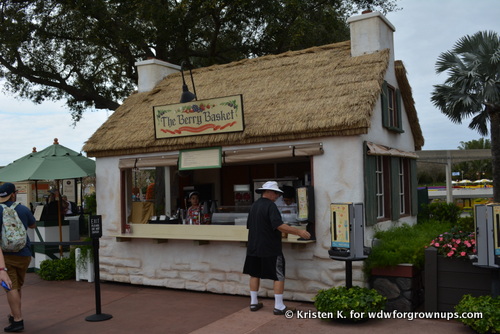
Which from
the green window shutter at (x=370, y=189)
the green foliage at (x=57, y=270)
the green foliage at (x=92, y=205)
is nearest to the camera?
the green window shutter at (x=370, y=189)

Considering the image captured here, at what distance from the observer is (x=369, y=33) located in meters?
9.13

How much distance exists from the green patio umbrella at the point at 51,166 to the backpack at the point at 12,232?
3145 millimetres

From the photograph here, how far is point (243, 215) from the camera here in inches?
351

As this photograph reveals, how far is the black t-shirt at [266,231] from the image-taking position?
22.7ft

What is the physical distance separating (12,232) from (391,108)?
666 centimetres

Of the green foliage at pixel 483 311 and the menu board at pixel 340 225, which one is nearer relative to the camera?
the green foliage at pixel 483 311

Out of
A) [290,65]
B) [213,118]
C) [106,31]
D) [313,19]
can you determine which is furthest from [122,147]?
[313,19]

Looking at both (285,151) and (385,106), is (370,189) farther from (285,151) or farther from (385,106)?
(385,106)

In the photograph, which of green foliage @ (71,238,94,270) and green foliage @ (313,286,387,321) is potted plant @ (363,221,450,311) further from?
green foliage @ (71,238,94,270)

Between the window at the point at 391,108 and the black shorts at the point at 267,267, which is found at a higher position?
the window at the point at 391,108

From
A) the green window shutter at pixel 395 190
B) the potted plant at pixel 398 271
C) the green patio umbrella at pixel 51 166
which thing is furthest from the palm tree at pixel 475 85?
the green patio umbrella at pixel 51 166

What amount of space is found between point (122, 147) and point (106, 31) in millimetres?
8304

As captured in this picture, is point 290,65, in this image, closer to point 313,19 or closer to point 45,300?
point 45,300

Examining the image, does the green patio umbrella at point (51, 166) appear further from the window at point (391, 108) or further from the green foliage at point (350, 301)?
the window at point (391, 108)
